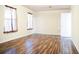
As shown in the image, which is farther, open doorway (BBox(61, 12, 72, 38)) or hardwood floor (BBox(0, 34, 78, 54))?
open doorway (BBox(61, 12, 72, 38))

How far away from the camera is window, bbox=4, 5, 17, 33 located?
241 inches

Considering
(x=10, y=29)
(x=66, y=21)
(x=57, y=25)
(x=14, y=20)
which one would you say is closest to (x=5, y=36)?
(x=10, y=29)

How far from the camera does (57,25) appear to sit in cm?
995

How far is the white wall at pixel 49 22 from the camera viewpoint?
9.52 meters

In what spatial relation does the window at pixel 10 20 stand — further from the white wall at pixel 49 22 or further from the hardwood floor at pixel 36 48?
the white wall at pixel 49 22

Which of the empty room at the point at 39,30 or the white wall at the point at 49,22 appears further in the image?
the white wall at the point at 49,22

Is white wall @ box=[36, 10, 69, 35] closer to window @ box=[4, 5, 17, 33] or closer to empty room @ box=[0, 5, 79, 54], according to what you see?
empty room @ box=[0, 5, 79, 54]

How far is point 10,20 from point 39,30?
3068 mm

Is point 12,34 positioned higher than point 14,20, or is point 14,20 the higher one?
point 14,20

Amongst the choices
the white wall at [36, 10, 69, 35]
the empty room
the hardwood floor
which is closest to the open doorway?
the empty room

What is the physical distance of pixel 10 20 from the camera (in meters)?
6.50

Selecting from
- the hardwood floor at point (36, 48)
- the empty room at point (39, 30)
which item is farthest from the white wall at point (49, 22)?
the hardwood floor at point (36, 48)
